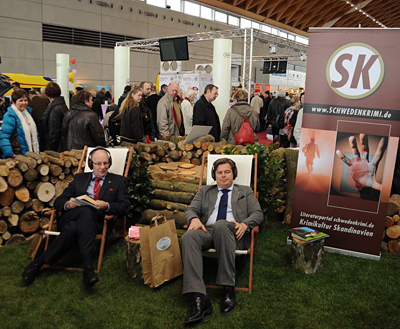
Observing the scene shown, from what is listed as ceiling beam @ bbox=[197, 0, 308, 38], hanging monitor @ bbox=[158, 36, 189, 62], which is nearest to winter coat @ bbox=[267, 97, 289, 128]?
hanging monitor @ bbox=[158, 36, 189, 62]

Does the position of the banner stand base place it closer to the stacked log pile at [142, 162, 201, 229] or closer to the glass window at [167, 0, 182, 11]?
the stacked log pile at [142, 162, 201, 229]

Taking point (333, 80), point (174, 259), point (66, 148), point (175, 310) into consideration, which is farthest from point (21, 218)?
point (333, 80)

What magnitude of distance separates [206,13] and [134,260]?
841 inches

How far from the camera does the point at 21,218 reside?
4.00 m

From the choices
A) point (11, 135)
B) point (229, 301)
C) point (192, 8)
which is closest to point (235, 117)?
point (11, 135)

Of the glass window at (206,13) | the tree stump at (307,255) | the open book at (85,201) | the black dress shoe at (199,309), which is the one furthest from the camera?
the glass window at (206,13)

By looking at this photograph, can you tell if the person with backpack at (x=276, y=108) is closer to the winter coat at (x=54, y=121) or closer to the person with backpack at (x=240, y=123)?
the person with backpack at (x=240, y=123)

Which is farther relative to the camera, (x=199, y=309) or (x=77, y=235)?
(x=77, y=235)

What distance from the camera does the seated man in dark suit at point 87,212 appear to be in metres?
3.20

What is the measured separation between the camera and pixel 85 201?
337 cm

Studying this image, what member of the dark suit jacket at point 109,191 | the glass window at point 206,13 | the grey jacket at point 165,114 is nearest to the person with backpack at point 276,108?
the grey jacket at point 165,114

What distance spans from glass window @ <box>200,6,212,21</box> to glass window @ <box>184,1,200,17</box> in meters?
0.31

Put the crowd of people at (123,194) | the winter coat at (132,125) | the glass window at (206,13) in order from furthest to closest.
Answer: the glass window at (206,13), the winter coat at (132,125), the crowd of people at (123,194)

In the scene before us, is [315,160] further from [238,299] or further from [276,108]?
[276,108]
